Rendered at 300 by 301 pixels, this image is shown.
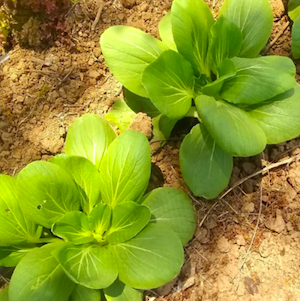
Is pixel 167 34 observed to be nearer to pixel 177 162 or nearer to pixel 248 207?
pixel 177 162

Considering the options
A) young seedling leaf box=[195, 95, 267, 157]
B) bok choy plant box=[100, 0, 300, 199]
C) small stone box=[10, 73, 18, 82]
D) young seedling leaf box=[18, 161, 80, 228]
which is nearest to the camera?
young seedling leaf box=[18, 161, 80, 228]

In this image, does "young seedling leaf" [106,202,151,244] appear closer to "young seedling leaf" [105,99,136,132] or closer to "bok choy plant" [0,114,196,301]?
"bok choy plant" [0,114,196,301]

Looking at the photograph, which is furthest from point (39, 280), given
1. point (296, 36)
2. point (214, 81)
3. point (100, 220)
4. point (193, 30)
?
point (296, 36)

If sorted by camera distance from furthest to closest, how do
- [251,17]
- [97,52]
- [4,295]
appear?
[97,52], [251,17], [4,295]

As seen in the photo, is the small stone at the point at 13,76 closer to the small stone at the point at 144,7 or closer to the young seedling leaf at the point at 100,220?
the small stone at the point at 144,7

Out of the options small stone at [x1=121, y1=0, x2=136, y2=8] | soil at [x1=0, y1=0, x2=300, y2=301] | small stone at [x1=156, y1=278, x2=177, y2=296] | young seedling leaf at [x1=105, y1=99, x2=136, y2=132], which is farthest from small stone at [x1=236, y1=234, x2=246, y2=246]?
small stone at [x1=121, y1=0, x2=136, y2=8]

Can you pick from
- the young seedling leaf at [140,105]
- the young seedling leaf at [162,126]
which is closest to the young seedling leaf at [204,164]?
the young seedling leaf at [162,126]

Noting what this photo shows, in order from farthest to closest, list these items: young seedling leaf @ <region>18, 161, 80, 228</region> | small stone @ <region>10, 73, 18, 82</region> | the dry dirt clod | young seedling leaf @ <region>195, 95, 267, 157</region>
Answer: small stone @ <region>10, 73, 18, 82</region> → the dry dirt clod → young seedling leaf @ <region>195, 95, 267, 157</region> → young seedling leaf @ <region>18, 161, 80, 228</region>
